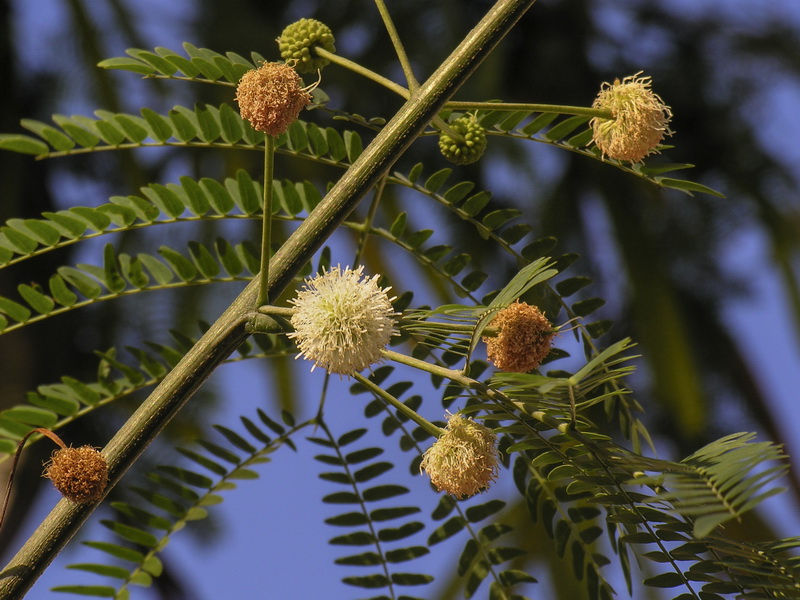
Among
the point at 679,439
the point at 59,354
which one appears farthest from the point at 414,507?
the point at 679,439

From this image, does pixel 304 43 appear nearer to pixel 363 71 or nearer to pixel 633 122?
pixel 363 71

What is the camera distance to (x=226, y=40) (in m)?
9.11

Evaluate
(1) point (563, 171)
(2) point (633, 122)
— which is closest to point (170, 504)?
(2) point (633, 122)

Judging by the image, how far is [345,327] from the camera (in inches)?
39.1

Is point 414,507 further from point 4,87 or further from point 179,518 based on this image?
point 4,87

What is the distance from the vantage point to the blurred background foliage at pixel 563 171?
8391 mm

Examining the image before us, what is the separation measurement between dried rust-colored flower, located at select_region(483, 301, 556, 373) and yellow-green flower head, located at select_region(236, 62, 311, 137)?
1.10 ft

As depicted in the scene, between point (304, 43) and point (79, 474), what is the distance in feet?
2.20

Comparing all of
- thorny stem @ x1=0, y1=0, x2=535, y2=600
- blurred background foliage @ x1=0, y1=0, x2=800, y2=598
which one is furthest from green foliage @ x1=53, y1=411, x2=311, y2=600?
blurred background foliage @ x1=0, y1=0, x2=800, y2=598

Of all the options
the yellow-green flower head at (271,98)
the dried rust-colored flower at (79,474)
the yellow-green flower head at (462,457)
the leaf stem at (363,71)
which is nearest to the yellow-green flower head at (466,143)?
the leaf stem at (363,71)

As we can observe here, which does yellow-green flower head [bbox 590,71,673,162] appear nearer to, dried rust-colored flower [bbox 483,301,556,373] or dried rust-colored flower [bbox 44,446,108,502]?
dried rust-colored flower [bbox 483,301,556,373]

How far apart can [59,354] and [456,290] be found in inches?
329

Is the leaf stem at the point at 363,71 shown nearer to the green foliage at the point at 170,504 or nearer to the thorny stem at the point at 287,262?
the thorny stem at the point at 287,262

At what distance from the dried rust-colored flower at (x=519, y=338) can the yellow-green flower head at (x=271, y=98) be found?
1.10ft
